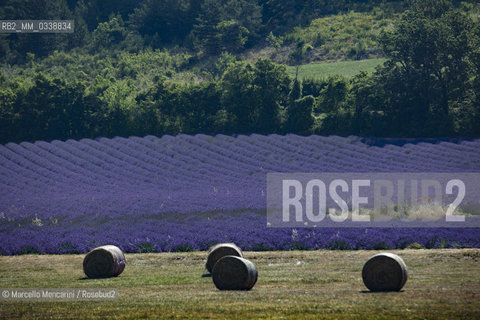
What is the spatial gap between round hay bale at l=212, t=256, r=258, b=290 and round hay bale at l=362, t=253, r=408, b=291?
300 cm

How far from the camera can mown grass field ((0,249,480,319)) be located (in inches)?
632

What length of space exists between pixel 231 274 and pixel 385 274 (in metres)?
3.96

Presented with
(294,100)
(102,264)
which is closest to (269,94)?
(294,100)

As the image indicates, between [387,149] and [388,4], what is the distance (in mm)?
63342

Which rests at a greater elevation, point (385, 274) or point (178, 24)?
point (178, 24)

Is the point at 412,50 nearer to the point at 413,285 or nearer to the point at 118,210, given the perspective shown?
the point at 118,210

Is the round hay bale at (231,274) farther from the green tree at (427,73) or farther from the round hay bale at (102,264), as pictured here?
the green tree at (427,73)

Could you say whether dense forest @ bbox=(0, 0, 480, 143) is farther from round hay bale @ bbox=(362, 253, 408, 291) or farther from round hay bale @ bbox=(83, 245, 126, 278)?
round hay bale @ bbox=(362, 253, 408, 291)

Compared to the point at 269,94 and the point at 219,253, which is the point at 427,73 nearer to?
the point at 269,94

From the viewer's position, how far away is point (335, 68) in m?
85.5

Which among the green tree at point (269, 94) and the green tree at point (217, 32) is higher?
the green tree at point (217, 32)

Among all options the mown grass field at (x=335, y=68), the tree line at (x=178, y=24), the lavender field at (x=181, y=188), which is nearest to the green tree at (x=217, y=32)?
the tree line at (x=178, y=24)

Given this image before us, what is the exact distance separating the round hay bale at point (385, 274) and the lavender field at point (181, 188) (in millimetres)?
9305

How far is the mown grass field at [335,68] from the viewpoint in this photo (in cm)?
8250
